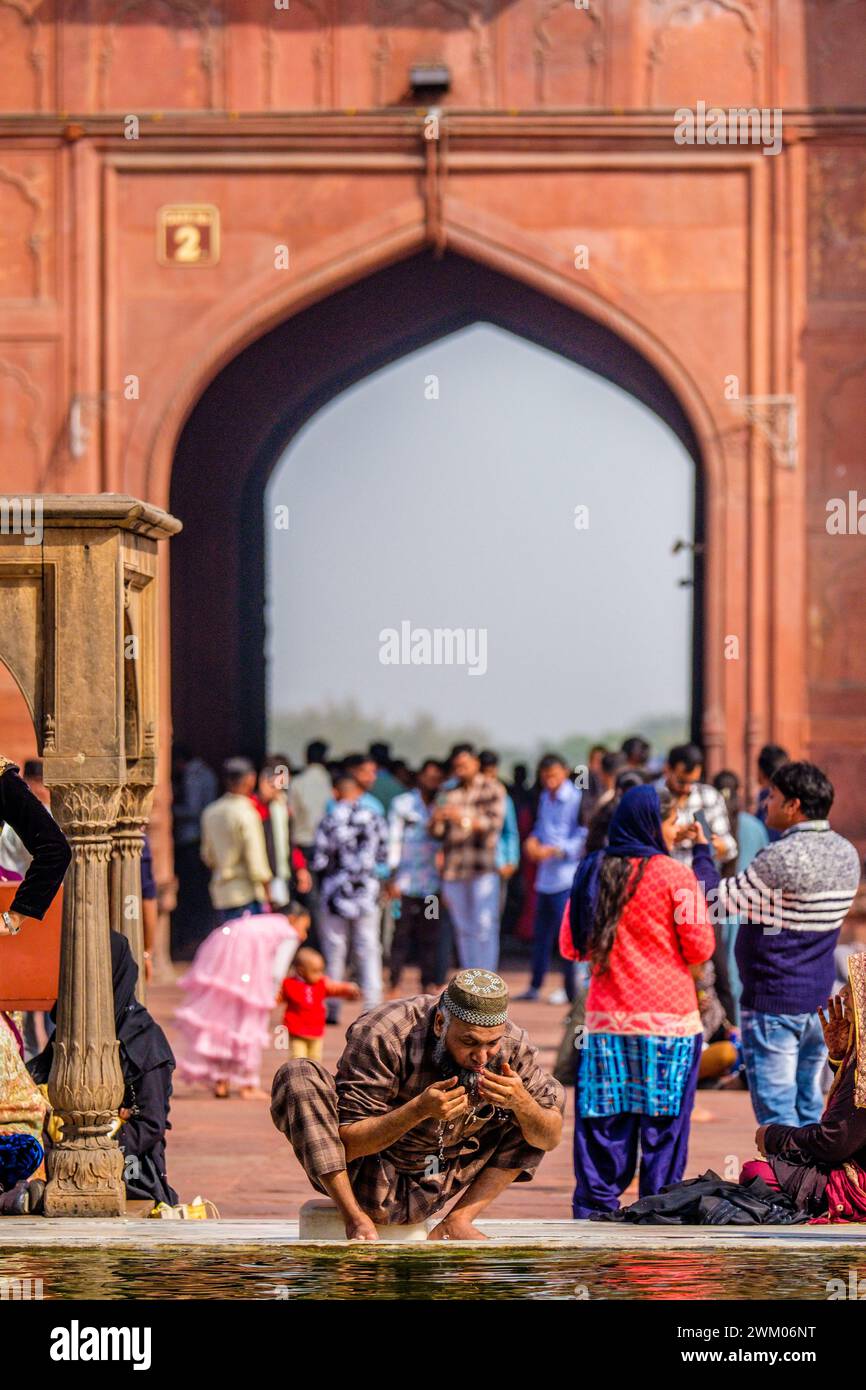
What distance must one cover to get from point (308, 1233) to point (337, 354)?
11546mm

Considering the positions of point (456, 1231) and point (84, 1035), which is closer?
point (456, 1231)

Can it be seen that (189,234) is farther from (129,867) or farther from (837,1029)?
(837,1029)

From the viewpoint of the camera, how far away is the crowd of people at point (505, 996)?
15.0 feet

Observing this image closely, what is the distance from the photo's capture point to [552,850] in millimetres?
11164

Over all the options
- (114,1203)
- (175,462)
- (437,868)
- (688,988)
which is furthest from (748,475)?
(114,1203)

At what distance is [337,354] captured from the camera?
1565 centimetres

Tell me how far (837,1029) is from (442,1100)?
1145mm

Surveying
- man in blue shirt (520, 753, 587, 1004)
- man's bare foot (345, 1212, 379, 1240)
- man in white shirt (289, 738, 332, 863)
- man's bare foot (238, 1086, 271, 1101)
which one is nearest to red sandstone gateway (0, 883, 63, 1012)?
man's bare foot (345, 1212, 379, 1240)

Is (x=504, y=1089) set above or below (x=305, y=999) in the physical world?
above

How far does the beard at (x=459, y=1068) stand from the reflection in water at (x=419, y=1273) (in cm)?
35

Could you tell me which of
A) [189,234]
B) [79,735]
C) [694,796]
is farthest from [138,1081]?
[189,234]
